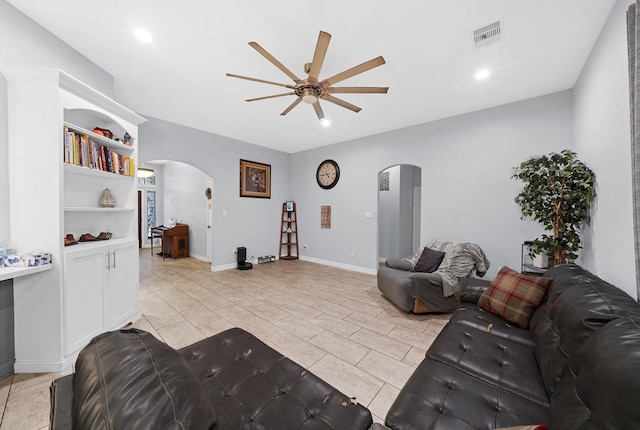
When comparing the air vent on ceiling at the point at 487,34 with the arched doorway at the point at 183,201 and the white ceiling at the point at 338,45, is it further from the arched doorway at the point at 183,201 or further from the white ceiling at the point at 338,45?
the arched doorway at the point at 183,201

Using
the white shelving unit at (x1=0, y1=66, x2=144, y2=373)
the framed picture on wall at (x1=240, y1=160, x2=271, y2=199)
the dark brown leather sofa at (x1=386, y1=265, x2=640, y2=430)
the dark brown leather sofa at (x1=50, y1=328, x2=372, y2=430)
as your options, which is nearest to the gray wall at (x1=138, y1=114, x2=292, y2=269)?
the framed picture on wall at (x1=240, y1=160, x2=271, y2=199)

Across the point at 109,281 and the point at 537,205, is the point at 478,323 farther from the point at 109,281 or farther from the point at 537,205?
the point at 109,281

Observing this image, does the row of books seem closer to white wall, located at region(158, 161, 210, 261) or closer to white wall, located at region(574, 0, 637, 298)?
white wall, located at region(158, 161, 210, 261)

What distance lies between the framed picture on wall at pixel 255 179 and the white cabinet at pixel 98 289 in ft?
9.41

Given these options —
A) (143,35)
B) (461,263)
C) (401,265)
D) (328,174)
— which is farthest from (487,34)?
(328,174)

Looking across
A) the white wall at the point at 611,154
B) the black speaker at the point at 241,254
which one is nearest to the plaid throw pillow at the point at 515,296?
the white wall at the point at 611,154

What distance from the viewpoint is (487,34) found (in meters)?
2.07

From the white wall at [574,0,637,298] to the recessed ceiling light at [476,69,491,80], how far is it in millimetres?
818

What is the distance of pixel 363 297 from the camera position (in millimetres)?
3494

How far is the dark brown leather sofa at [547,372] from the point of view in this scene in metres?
0.70

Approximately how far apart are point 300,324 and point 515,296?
2.03 meters

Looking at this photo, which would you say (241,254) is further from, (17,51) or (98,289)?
(17,51)

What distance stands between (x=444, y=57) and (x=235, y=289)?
13.5ft

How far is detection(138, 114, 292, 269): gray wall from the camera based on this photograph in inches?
162
